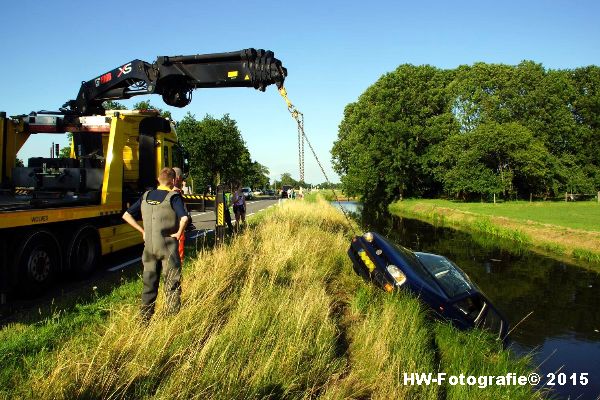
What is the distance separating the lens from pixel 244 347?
12.5ft

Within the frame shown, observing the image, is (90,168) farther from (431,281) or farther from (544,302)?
(544,302)

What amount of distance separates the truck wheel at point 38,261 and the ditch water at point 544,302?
7485 millimetres

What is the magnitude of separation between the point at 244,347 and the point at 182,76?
6437mm

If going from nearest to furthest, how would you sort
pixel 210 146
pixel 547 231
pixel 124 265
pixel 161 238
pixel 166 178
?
1. pixel 161 238
2. pixel 166 178
3. pixel 124 265
4. pixel 547 231
5. pixel 210 146

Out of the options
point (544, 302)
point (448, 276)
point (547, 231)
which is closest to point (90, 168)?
point (448, 276)

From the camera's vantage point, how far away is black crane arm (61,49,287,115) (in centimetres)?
802

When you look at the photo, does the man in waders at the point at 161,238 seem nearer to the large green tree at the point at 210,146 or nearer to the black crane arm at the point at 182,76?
the black crane arm at the point at 182,76

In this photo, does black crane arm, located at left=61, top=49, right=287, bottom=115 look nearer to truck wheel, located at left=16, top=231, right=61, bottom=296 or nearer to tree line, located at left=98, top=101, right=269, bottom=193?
truck wheel, located at left=16, top=231, right=61, bottom=296

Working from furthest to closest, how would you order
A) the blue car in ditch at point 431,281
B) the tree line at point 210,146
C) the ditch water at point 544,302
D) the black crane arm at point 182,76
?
the tree line at point 210,146
the black crane arm at point 182,76
the ditch water at point 544,302
the blue car in ditch at point 431,281

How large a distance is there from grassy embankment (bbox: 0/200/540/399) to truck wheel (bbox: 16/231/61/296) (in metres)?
1.33

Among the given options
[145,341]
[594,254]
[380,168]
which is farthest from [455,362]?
[380,168]

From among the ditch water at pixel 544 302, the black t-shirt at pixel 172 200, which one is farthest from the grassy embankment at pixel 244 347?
the ditch water at pixel 544 302

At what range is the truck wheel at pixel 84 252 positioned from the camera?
7.25m

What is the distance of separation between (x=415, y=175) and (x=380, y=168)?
482cm
